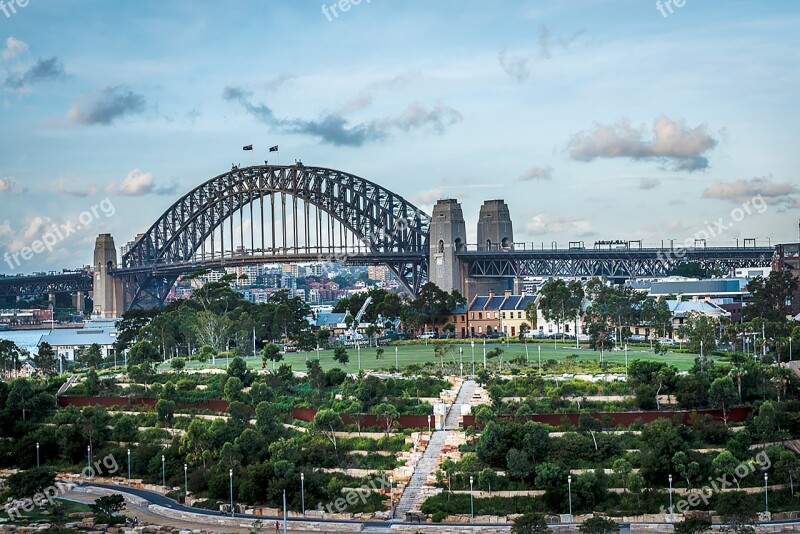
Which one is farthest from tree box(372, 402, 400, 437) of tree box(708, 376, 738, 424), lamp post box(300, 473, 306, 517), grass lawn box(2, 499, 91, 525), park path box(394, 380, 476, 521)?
tree box(708, 376, 738, 424)

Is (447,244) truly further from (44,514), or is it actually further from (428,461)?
(44,514)

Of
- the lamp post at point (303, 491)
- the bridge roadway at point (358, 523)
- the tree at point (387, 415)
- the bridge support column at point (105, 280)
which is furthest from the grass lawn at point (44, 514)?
the bridge support column at point (105, 280)

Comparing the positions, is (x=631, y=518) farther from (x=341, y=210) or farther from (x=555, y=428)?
(x=341, y=210)

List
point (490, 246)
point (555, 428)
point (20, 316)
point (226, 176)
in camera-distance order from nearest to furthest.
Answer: point (555, 428), point (490, 246), point (226, 176), point (20, 316)

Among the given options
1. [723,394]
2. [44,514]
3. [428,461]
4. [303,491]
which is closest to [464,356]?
[723,394]

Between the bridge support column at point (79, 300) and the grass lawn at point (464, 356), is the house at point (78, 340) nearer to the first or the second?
the grass lawn at point (464, 356)

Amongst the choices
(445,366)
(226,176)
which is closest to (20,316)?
(226,176)
